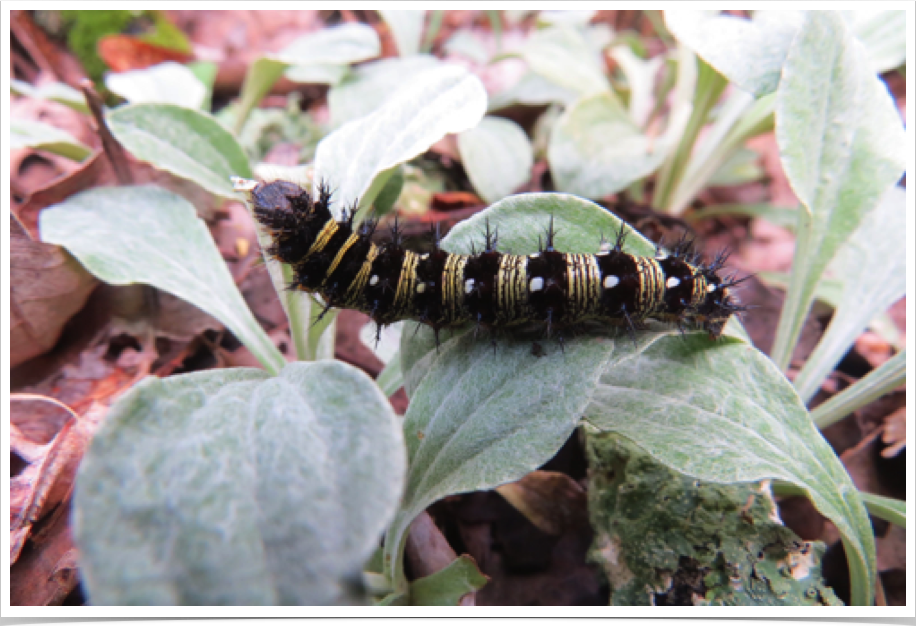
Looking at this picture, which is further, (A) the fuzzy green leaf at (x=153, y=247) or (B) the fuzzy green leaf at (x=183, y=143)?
(B) the fuzzy green leaf at (x=183, y=143)

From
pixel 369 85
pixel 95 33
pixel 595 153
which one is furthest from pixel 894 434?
pixel 95 33

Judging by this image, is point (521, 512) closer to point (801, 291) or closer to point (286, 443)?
point (286, 443)

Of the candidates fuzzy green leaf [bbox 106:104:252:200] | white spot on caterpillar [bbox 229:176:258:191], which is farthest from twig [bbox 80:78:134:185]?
white spot on caterpillar [bbox 229:176:258:191]

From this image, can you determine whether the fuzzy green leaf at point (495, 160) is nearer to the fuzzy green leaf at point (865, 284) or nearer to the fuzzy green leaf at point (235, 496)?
the fuzzy green leaf at point (865, 284)

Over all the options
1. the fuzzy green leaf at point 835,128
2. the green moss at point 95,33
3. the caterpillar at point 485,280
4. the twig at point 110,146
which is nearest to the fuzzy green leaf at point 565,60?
the fuzzy green leaf at point 835,128

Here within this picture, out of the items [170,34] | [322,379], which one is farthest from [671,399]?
[170,34]

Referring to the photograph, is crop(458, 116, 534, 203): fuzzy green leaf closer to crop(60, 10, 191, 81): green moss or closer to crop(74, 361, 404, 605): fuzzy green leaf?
crop(74, 361, 404, 605): fuzzy green leaf
